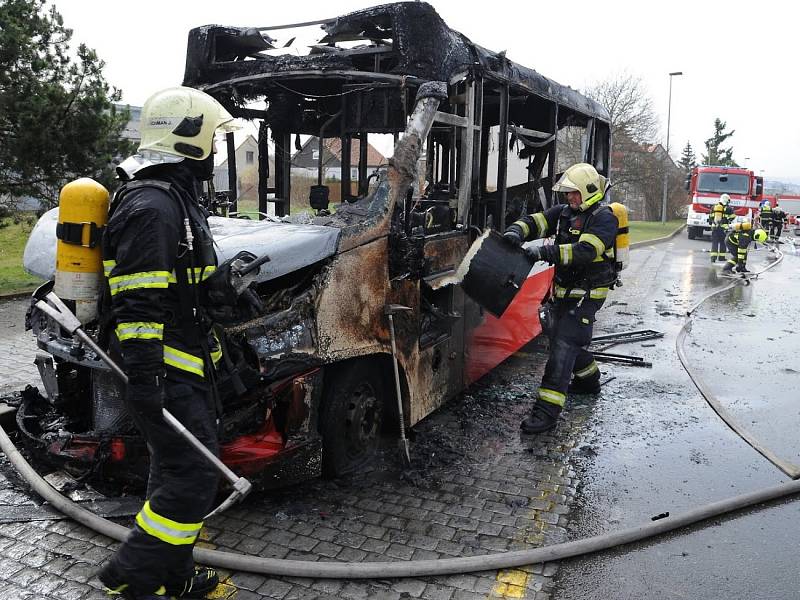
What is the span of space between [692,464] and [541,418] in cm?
108

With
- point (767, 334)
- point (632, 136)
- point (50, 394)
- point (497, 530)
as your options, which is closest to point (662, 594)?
point (497, 530)

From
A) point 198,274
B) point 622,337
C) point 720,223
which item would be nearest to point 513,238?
point 198,274

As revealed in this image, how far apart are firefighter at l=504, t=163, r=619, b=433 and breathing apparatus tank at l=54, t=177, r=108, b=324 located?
2.93 metres

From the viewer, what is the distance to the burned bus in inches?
135

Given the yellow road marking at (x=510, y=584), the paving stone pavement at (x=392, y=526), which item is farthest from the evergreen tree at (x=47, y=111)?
the yellow road marking at (x=510, y=584)

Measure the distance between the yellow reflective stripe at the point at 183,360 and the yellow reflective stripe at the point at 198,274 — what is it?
0.27 meters

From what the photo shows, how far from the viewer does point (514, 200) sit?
21.7ft

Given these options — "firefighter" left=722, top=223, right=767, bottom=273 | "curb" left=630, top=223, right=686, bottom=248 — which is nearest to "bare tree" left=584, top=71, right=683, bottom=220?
"curb" left=630, top=223, right=686, bottom=248

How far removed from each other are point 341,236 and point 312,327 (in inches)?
21.2

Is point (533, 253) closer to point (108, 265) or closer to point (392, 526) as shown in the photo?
point (392, 526)

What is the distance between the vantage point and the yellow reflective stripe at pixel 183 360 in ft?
8.68

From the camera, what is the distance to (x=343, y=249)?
364cm

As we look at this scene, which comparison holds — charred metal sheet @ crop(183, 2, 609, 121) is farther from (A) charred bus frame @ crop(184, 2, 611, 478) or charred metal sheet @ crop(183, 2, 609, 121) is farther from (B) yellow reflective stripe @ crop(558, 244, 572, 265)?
(B) yellow reflective stripe @ crop(558, 244, 572, 265)

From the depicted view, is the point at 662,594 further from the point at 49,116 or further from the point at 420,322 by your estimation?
the point at 49,116
